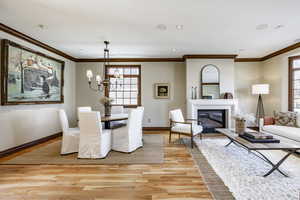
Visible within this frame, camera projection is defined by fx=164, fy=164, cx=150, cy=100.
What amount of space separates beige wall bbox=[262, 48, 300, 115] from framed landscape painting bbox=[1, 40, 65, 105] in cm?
Answer: 671

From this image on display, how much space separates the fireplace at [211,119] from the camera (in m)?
5.46

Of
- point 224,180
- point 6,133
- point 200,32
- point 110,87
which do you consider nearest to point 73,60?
point 110,87

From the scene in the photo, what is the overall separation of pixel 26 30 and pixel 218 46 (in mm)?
4577

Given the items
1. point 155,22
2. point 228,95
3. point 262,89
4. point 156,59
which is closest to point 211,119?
point 228,95

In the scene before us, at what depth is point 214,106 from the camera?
5289 millimetres

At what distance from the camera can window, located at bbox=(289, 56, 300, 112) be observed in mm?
4613

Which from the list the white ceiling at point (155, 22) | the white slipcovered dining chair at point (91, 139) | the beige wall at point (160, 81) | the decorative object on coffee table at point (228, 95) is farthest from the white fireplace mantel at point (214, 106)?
the white slipcovered dining chair at point (91, 139)

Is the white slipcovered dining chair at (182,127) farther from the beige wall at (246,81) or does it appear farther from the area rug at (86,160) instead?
the beige wall at (246,81)

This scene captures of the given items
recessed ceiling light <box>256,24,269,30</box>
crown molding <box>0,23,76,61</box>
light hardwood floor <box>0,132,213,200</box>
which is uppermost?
recessed ceiling light <box>256,24,269,30</box>

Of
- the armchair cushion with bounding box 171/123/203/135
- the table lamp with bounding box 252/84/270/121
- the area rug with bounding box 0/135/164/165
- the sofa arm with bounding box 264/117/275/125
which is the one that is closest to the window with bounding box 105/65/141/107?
the armchair cushion with bounding box 171/123/203/135

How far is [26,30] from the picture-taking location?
3.45 metres

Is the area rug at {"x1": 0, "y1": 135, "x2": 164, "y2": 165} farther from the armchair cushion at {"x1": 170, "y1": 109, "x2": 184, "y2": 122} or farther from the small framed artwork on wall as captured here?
the small framed artwork on wall

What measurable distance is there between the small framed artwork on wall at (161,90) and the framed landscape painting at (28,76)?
3.11 metres

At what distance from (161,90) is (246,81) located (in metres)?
3.04
